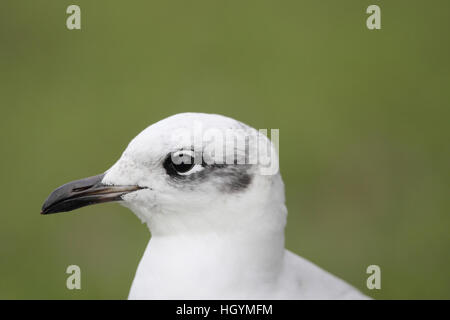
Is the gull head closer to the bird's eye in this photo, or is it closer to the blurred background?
the bird's eye

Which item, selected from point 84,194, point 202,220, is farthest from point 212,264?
point 84,194

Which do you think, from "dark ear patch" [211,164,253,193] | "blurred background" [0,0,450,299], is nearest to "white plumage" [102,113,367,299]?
"dark ear patch" [211,164,253,193]

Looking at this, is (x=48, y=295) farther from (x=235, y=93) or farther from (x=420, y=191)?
(x=420, y=191)

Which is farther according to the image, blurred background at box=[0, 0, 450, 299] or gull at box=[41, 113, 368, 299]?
blurred background at box=[0, 0, 450, 299]

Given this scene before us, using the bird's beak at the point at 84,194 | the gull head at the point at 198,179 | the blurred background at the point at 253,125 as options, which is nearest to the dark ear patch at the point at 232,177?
the gull head at the point at 198,179

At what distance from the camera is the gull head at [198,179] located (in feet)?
6.19

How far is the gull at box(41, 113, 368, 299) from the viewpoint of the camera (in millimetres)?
1899

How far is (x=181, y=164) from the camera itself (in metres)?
1.91

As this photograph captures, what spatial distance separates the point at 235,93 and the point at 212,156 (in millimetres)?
3687

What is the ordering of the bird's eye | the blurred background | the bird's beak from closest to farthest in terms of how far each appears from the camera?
1. the bird's eye
2. the bird's beak
3. the blurred background

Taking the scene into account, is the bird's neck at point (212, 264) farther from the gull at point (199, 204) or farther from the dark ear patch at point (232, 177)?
the dark ear patch at point (232, 177)

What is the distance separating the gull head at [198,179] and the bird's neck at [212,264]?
4 centimetres

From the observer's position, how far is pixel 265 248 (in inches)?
79.5

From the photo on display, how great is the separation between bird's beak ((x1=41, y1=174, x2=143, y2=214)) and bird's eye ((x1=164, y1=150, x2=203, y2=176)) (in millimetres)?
144
